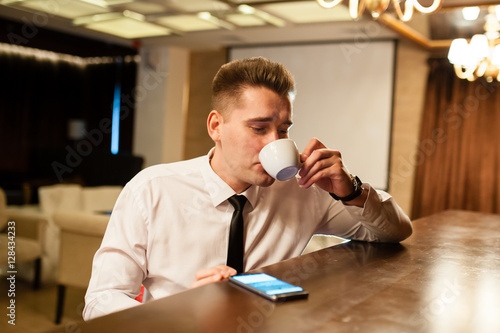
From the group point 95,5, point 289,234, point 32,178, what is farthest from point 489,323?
point 32,178

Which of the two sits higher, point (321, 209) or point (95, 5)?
point (95, 5)

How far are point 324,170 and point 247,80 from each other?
1.13ft

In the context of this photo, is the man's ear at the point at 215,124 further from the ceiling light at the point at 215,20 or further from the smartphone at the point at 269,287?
the ceiling light at the point at 215,20

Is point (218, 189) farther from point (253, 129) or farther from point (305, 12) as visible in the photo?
point (305, 12)

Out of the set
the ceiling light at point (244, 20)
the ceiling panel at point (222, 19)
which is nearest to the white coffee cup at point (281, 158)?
the ceiling panel at point (222, 19)

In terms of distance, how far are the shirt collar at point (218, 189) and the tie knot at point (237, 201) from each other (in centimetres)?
2

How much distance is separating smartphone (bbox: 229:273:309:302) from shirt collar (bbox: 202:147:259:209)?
0.47 m

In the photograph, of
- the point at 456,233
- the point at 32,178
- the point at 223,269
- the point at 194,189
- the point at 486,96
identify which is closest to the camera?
the point at 223,269

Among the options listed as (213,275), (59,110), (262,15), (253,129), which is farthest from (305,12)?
(59,110)

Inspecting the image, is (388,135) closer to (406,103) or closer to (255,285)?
(406,103)

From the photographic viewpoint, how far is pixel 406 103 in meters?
6.73

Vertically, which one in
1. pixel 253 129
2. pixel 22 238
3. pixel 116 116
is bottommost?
pixel 22 238

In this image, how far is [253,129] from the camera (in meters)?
1.32

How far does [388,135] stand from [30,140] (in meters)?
5.93
